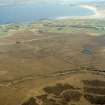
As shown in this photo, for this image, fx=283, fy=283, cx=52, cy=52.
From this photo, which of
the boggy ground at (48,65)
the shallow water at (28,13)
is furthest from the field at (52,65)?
the shallow water at (28,13)

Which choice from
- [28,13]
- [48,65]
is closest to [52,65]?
[48,65]

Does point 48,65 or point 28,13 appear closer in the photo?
point 48,65

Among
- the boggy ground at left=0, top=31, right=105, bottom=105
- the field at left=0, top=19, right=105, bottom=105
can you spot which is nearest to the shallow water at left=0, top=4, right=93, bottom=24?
the field at left=0, top=19, right=105, bottom=105

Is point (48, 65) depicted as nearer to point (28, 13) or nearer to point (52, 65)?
point (52, 65)

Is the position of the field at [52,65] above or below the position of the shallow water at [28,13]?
below

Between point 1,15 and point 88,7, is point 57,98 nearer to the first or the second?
point 1,15

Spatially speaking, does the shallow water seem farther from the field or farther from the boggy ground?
the boggy ground

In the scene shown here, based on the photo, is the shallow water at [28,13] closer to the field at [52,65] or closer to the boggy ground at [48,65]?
the field at [52,65]
